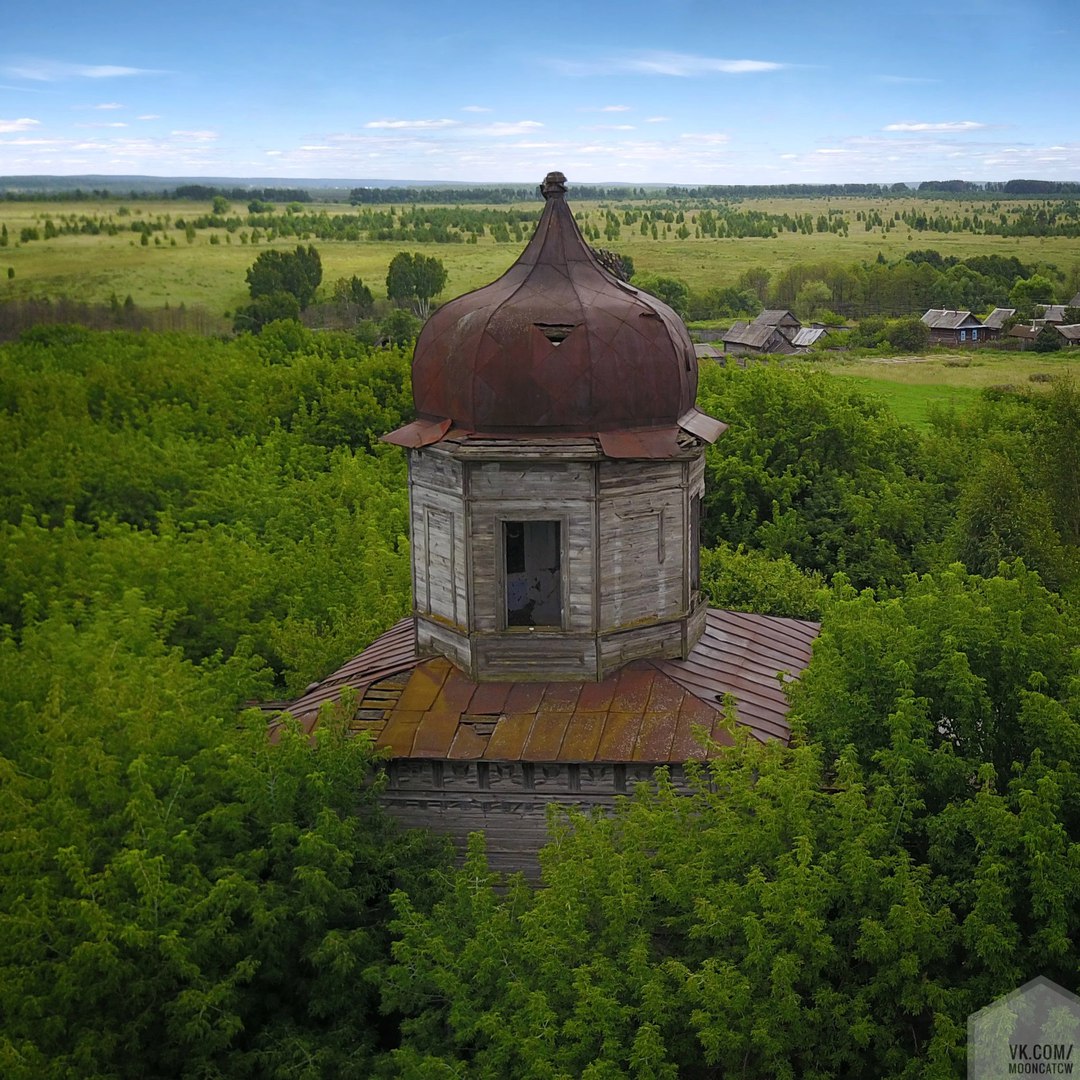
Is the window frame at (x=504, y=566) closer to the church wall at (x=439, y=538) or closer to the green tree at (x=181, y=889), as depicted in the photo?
the church wall at (x=439, y=538)

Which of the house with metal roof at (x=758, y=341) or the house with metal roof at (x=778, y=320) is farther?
the house with metal roof at (x=778, y=320)

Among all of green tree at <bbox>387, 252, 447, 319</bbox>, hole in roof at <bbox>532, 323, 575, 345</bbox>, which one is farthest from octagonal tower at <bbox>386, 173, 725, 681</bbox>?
green tree at <bbox>387, 252, 447, 319</bbox>

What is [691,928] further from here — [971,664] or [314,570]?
[314,570]

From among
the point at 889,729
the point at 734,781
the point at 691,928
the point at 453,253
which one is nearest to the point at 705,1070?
the point at 691,928

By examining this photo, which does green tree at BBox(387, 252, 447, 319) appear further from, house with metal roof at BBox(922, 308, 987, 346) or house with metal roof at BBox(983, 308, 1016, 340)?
house with metal roof at BBox(983, 308, 1016, 340)

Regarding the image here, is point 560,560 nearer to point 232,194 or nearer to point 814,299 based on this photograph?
point 814,299

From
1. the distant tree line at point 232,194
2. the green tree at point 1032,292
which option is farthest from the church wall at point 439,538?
the distant tree line at point 232,194
